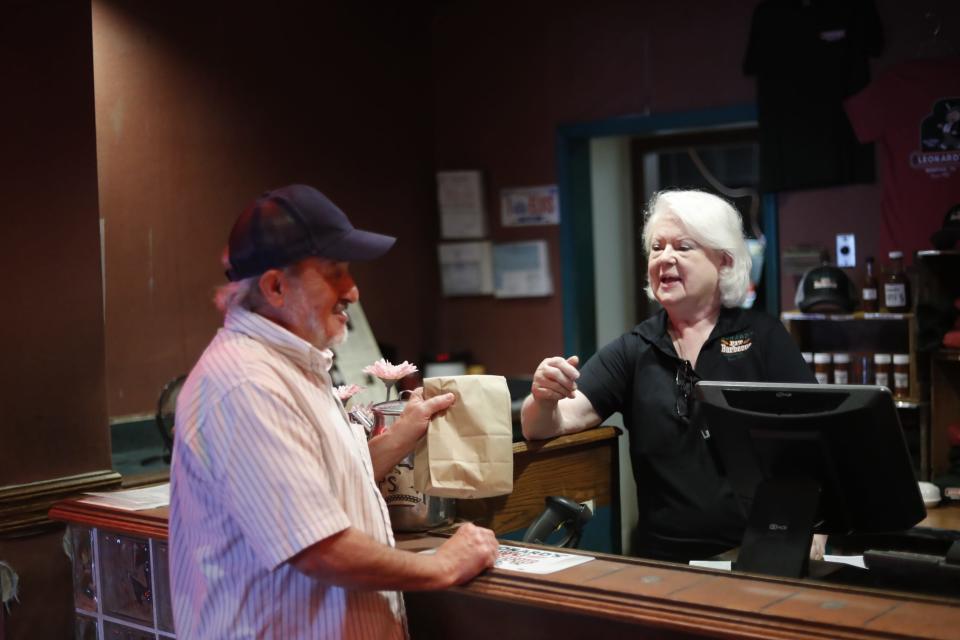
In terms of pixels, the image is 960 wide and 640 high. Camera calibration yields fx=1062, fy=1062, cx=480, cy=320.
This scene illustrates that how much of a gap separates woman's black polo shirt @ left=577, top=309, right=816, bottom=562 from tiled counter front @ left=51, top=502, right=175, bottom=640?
1.11 m

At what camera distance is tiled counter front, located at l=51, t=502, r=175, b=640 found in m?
2.22

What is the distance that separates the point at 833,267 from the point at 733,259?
98.5 inches

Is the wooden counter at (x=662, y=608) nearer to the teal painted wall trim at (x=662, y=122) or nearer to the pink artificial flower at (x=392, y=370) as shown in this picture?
the pink artificial flower at (x=392, y=370)

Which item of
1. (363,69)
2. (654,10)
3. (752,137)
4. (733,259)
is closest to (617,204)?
(752,137)

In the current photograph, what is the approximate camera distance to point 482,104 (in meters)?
6.38

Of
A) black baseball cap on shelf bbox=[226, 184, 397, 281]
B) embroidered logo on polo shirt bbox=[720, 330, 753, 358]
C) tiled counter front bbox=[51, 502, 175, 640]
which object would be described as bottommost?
tiled counter front bbox=[51, 502, 175, 640]

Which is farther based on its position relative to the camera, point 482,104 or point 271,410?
point 482,104

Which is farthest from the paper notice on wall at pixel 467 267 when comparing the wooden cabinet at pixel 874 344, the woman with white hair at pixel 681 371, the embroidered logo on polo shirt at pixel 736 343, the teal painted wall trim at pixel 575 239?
the embroidered logo on polo shirt at pixel 736 343

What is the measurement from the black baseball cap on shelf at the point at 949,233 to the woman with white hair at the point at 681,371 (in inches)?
82.3

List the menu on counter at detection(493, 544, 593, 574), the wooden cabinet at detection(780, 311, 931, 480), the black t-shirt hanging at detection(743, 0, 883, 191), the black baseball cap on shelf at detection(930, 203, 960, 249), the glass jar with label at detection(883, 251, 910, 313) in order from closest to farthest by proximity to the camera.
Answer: the menu on counter at detection(493, 544, 593, 574) < the black baseball cap on shelf at detection(930, 203, 960, 249) < the wooden cabinet at detection(780, 311, 931, 480) < the glass jar with label at detection(883, 251, 910, 313) < the black t-shirt hanging at detection(743, 0, 883, 191)

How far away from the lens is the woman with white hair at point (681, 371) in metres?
2.52

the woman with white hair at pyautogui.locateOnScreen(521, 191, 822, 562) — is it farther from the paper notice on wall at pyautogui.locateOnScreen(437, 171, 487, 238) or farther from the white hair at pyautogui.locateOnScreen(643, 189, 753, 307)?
the paper notice on wall at pyautogui.locateOnScreen(437, 171, 487, 238)

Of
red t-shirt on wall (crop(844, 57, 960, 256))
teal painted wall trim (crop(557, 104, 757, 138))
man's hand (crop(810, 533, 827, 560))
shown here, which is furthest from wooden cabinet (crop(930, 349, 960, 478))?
man's hand (crop(810, 533, 827, 560))

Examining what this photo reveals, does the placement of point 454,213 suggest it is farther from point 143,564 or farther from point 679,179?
point 143,564
